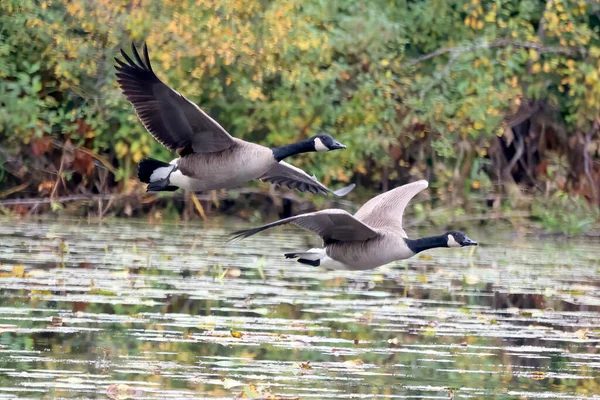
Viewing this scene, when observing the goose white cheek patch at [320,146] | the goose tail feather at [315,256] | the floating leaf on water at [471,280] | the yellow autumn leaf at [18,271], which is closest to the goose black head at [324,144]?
the goose white cheek patch at [320,146]

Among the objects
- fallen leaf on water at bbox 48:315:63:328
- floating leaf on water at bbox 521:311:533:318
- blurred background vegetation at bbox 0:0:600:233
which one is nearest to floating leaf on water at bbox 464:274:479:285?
floating leaf on water at bbox 521:311:533:318

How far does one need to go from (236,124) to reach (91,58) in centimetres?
232

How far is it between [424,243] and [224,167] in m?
1.69

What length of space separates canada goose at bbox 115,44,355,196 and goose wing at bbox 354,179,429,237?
748 mm

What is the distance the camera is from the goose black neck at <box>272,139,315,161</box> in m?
10.5

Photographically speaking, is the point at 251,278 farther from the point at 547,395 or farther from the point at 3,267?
the point at 547,395

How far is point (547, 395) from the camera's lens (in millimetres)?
7465

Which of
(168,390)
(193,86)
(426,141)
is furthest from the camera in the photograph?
(426,141)

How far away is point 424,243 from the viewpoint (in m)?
10.2

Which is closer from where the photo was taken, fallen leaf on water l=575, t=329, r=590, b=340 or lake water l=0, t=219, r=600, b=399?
lake water l=0, t=219, r=600, b=399

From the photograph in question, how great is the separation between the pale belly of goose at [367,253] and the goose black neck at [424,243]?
0.04 metres

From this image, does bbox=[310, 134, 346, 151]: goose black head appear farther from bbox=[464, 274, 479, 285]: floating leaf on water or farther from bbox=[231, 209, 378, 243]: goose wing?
bbox=[464, 274, 479, 285]: floating leaf on water

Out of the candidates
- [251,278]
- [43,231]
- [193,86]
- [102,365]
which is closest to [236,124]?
[193,86]

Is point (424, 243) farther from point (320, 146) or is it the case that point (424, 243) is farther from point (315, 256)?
point (320, 146)
